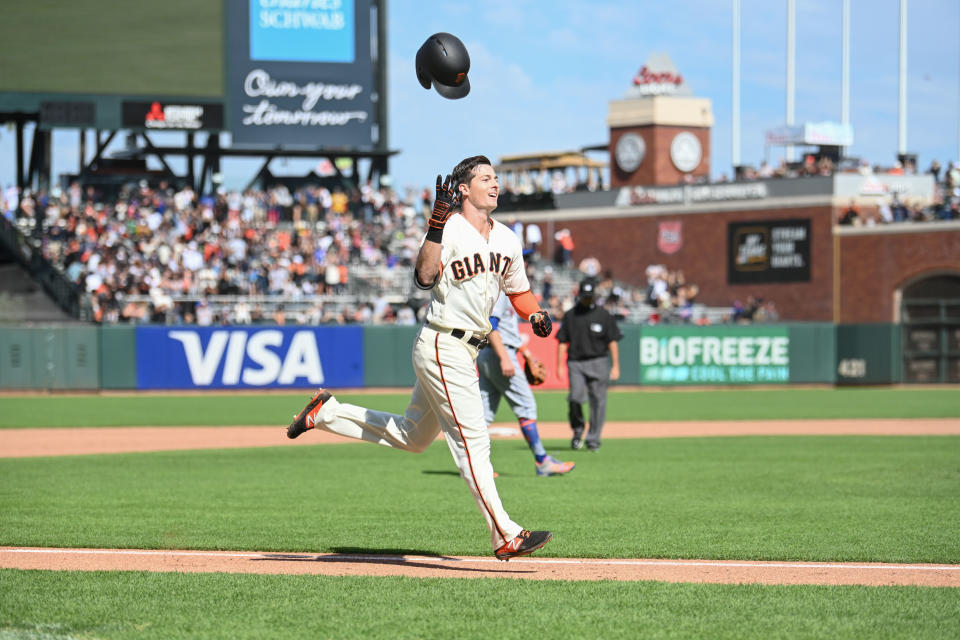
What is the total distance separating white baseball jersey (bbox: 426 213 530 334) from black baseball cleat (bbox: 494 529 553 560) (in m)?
1.22

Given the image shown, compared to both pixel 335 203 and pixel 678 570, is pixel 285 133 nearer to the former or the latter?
pixel 335 203

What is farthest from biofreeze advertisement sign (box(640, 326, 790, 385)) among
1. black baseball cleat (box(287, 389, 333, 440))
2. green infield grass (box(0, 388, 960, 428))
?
black baseball cleat (box(287, 389, 333, 440))

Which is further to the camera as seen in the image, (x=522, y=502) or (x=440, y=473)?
(x=440, y=473)

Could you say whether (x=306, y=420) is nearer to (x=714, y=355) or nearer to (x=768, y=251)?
(x=714, y=355)

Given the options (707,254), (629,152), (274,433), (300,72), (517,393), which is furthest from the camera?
(629,152)

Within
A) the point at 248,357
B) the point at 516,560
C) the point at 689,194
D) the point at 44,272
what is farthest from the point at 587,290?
the point at 689,194

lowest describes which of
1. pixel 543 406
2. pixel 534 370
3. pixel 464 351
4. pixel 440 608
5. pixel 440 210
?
pixel 543 406

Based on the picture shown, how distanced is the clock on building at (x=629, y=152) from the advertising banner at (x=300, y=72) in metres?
12.7

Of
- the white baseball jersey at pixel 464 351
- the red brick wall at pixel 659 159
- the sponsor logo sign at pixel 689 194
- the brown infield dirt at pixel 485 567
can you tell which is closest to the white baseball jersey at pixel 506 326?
the brown infield dirt at pixel 485 567

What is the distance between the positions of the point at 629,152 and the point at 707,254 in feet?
24.0

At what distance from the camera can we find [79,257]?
34938 millimetres

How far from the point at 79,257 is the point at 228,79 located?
31.3ft

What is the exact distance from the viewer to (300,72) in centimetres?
4225

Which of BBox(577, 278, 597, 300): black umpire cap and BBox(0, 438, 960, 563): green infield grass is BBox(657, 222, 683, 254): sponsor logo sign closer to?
BBox(0, 438, 960, 563): green infield grass
